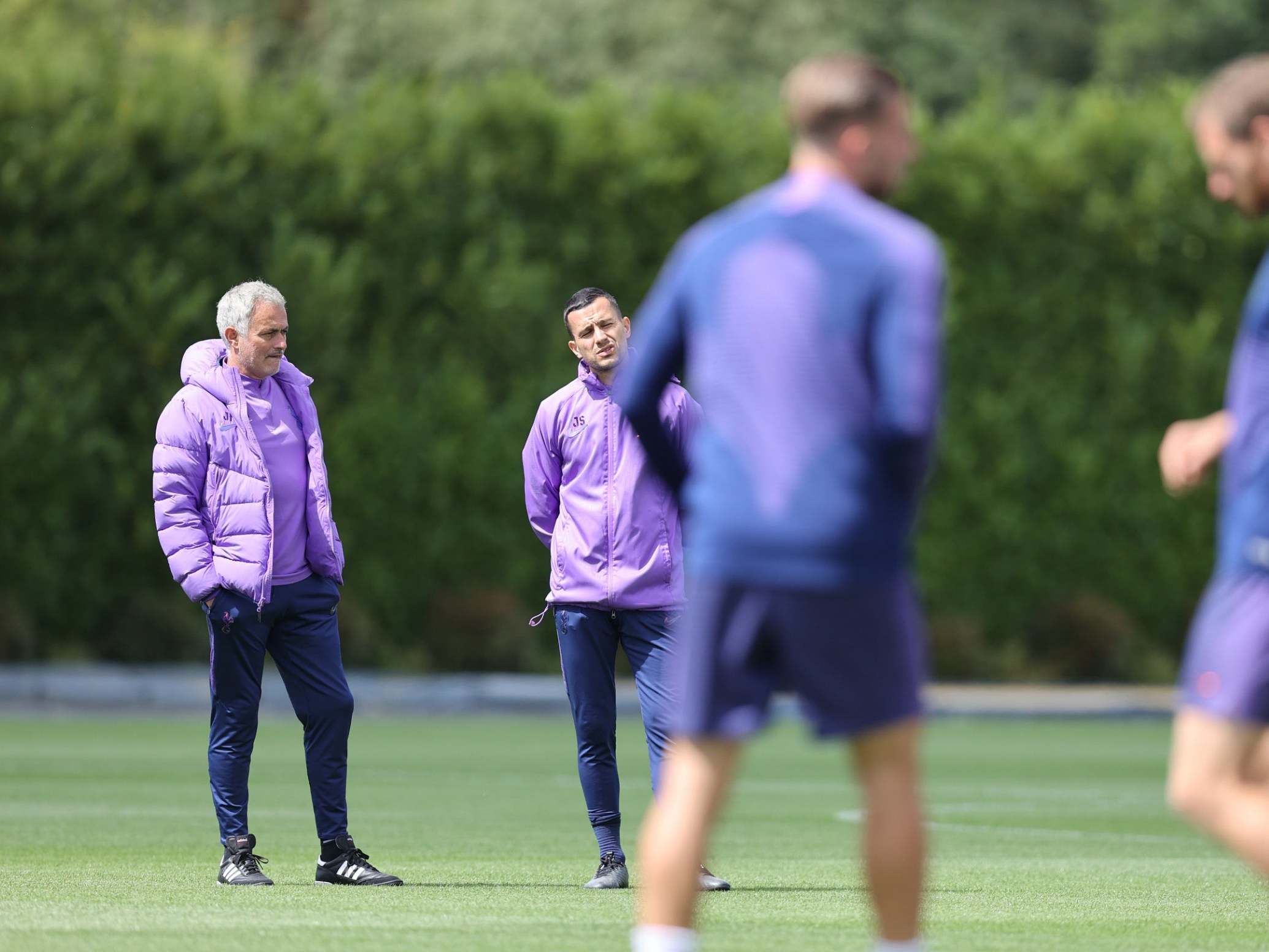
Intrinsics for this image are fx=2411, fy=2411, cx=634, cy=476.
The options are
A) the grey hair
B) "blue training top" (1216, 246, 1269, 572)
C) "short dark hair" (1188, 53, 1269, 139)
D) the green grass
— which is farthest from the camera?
the grey hair

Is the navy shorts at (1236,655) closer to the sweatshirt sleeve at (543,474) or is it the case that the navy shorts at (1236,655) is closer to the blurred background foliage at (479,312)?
the sweatshirt sleeve at (543,474)

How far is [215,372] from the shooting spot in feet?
30.4

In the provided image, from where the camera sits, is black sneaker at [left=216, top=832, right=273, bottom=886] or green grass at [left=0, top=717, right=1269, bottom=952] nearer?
green grass at [left=0, top=717, right=1269, bottom=952]

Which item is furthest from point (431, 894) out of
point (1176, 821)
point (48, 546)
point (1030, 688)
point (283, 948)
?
point (1030, 688)

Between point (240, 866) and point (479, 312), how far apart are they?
15.3 m

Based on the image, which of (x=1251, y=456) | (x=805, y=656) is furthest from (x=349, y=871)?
(x=1251, y=456)

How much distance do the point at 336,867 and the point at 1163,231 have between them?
18.1m

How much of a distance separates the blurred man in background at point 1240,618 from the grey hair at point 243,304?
4.62 meters

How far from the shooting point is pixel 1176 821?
497 inches

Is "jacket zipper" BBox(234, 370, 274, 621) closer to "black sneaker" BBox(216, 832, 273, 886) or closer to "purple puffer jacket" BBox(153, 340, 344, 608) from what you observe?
"purple puffer jacket" BBox(153, 340, 344, 608)

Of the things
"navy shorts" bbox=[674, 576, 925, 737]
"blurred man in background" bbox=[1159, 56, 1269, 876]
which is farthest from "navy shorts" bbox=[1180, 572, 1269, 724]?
"navy shorts" bbox=[674, 576, 925, 737]

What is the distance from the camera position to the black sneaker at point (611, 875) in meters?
9.03

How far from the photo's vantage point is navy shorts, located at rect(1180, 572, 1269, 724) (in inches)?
203

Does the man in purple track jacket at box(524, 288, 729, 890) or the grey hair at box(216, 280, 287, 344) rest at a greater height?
the grey hair at box(216, 280, 287, 344)
